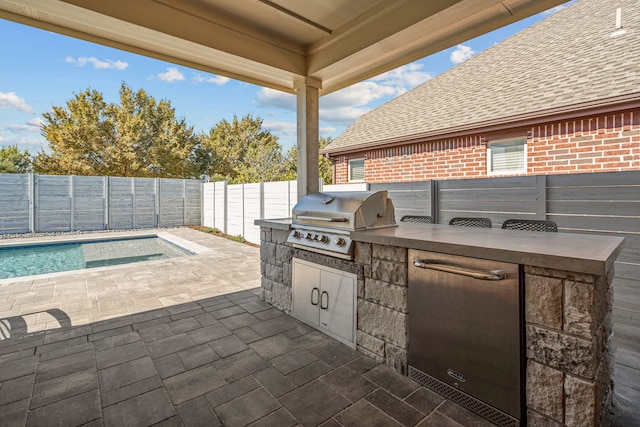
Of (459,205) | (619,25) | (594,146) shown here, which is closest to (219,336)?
(459,205)

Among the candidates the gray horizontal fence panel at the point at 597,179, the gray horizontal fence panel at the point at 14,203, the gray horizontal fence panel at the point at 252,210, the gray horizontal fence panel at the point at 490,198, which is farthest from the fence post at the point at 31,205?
the gray horizontal fence panel at the point at 597,179

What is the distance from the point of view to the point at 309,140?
401 cm

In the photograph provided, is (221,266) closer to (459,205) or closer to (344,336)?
(344,336)

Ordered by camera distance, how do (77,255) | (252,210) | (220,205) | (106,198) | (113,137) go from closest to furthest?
(77,255), (252,210), (220,205), (106,198), (113,137)

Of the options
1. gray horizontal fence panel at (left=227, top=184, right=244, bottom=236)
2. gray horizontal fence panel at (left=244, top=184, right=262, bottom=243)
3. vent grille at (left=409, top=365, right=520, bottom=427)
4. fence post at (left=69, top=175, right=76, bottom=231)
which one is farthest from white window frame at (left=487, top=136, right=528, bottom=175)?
fence post at (left=69, top=175, right=76, bottom=231)

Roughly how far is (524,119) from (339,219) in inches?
179

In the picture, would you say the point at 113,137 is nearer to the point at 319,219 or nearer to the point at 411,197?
the point at 411,197

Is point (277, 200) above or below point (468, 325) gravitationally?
above

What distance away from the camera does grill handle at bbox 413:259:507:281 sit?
165 cm

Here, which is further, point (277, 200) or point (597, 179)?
point (277, 200)

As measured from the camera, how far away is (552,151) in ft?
17.1

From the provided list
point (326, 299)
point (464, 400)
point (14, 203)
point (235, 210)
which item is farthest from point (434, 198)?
point (14, 203)

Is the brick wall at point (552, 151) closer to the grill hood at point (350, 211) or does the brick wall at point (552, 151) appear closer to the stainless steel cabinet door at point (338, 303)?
the grill hood at point (350, 211)

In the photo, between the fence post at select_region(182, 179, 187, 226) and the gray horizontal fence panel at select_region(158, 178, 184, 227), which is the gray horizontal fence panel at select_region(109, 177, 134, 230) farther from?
the fence post at select_region(182, 179, 187, 226)
